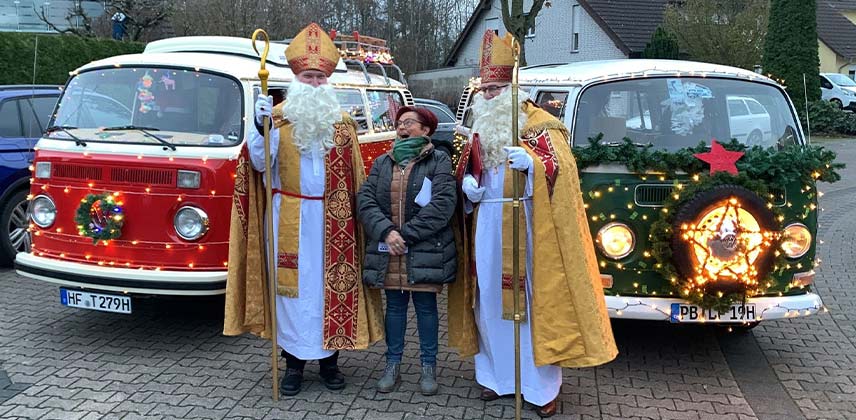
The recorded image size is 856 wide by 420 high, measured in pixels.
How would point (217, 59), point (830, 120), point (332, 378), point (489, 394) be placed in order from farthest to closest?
point (830, 120), point (217, 59), point (332, 378), point (489, 394)

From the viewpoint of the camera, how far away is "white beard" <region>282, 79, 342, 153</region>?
4543 mm

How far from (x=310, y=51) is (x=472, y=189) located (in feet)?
4.22

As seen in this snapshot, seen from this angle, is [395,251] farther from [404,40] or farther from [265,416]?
[404,40]

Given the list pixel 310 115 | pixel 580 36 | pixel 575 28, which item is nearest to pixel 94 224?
pixel 310 115

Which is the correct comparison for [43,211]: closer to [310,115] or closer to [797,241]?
[310,115]

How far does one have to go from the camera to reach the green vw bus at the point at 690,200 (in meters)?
4.88

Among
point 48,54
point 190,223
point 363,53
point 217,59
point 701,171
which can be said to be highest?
point 48,54

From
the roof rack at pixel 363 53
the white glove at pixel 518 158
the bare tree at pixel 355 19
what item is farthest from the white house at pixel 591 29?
the white glove at pixel 518 158

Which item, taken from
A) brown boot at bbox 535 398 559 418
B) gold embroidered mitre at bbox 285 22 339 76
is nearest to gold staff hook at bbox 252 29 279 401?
gold embroidered mitre at bbox 285 22 339 76

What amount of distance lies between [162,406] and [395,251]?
177 cm

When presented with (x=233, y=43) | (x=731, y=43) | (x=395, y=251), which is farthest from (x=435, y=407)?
(x=731, y=43)

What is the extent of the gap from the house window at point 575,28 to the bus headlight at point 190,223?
1136 inches

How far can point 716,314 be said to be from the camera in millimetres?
5043

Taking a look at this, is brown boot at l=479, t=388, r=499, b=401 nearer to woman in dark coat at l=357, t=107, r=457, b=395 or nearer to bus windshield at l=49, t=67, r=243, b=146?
woman in dark coat at l=357, t=107, r=457, b=395
